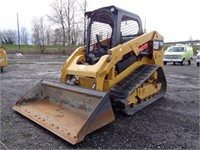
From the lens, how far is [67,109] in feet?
13.6

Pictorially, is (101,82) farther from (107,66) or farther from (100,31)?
(100,31)

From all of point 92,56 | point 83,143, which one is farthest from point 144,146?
point 92,56

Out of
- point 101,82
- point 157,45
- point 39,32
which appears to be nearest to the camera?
point 101,82

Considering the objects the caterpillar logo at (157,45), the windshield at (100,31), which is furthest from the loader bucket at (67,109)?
the caterpillar logo at (157,45)

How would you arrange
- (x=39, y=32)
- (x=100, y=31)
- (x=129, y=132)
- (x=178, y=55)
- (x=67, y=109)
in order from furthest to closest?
1. (x=39, y=32)
2. (x=178, y=55)
3. (x=100, y=31)
4. (x=67, y=109)
5. (x=129, y=132)

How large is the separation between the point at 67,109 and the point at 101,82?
0.88m

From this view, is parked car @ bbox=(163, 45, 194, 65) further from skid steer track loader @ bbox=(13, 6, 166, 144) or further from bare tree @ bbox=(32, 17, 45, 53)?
bare tree @ bbox=(32, 17, 45, 53)

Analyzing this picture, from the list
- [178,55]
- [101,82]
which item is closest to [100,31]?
[101,82]

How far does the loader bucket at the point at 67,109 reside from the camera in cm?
316

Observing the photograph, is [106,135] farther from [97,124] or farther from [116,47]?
[116,47]

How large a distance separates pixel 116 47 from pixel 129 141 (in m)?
1.91

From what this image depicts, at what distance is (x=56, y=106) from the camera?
440 centimetres

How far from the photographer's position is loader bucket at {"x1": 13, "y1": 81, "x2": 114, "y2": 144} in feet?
10.4

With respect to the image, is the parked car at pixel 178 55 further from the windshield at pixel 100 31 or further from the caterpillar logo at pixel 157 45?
the windshield at pixel 100 31
